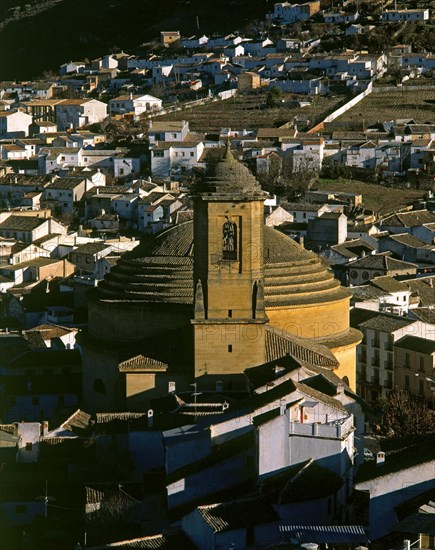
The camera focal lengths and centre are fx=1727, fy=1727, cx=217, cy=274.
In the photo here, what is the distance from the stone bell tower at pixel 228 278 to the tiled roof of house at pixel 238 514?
393 inches

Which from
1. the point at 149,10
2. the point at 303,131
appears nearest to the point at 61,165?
the point at 303,131

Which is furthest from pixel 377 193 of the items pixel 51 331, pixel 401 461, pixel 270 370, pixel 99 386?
pixel 401 461

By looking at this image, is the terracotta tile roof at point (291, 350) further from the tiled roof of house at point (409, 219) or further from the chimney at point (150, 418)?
the tiled roof of house at point (409, 219)

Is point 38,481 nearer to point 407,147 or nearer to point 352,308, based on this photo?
point 352,308

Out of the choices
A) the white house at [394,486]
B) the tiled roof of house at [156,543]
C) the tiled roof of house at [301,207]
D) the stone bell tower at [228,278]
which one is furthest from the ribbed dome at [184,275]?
the tiled roof of house at [301,207]

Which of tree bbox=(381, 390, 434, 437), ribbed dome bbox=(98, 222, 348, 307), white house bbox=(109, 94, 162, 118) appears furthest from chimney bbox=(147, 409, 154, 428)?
white house bbox=(109, 94, 162, 118)

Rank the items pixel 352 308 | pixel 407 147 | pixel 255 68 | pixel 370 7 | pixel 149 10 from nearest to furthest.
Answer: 1. pixel 352 308
2. pixel 407 147
3. pixel 255 68
4. pixel 370 7
5. pixel 149 10

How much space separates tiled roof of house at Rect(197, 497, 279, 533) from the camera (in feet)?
89.5

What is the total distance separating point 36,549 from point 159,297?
10526mm

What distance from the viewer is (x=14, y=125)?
4739 inches

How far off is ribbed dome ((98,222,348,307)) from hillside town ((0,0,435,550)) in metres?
0.06

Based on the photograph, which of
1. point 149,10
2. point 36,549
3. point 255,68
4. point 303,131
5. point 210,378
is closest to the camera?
point 36,549

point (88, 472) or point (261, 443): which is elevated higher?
point (261, 443)

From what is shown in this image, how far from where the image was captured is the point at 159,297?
40688 millimetres
